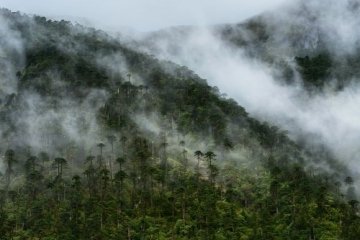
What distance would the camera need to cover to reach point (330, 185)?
638ft

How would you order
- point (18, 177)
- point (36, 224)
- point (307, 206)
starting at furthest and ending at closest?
point (18, 177) → point (307, 206) → point (36, 224)

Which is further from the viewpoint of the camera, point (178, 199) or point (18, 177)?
point (18, 177)

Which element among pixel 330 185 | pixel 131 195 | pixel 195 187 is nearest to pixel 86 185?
pixel 131 195

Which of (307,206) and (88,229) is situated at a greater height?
(307,206)

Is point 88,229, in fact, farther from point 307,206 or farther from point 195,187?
point 307,206

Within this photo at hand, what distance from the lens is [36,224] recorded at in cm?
14238

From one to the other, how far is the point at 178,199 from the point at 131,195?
53.9ft

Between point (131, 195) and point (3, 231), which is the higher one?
point (131, 195)

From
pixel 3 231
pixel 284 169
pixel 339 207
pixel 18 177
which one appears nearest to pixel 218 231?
pixel 339 207

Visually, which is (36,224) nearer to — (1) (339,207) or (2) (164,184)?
(2) (164,184)

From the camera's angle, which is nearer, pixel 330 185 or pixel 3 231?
pixel 3 231

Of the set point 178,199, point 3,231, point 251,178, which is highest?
point 251,178

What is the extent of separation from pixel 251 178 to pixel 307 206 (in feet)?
122

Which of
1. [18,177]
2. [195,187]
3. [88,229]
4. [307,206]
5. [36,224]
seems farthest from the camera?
[18,177]
